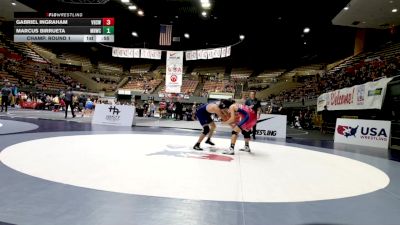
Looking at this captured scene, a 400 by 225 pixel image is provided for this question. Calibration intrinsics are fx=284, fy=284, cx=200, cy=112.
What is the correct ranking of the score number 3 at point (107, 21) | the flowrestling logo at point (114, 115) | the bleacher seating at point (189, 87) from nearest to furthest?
the score number 3 at point (107, 21) → the flowrestling logo at point (114, 115) → the bleacher seating at point (189, 87)

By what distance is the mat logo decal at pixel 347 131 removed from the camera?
970 cm

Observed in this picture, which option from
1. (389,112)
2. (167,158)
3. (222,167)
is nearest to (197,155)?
(167,158)

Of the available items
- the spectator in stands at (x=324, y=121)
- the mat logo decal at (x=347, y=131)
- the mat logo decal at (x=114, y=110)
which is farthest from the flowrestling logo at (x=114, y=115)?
the spectator in stands at (x=324, y=121)

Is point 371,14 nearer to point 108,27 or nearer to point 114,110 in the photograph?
point 108,27

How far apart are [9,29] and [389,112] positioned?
36.8 meters

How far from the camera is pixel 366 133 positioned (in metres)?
9.30

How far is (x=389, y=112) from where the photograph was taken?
10.4 m

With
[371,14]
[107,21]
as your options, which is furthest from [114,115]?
[371,14]

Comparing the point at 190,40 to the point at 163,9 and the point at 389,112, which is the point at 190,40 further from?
the point at 389,112
